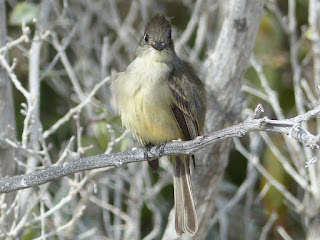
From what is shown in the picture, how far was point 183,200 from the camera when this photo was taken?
3.88 m

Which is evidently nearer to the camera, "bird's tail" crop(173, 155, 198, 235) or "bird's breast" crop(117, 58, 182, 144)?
"bird's breast" crop(117, 58, 182, 144)

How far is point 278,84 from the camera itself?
549cm

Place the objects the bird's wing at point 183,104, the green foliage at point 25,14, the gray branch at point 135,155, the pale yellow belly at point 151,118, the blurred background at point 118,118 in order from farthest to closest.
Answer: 1. the blurred background at point 118,118
2. the green foliage at point 25,14
3. the bird's wing at point 183,104
4. the pale yellow belly at point 151,118
5. the gray branch at point 135,155

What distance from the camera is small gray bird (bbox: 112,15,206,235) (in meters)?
3.62

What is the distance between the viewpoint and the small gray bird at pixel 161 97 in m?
3.62

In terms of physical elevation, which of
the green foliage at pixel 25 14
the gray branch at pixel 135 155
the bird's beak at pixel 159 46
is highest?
the green foliage at pixel 25 14

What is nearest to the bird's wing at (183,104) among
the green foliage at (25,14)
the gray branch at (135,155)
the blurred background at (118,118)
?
the gray branch at (135,155)

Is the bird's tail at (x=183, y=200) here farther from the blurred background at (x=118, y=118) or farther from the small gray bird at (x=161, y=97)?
the blurred background at (x=118, y=118)

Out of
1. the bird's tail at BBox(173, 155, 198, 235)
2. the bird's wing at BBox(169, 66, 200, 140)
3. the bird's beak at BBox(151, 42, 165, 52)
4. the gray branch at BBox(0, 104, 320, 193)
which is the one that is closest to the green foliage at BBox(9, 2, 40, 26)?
the bird's beak at BBox(151, 42, 165, 52)

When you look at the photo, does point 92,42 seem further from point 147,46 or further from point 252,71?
point 147,46

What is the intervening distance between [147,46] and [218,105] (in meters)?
0.57

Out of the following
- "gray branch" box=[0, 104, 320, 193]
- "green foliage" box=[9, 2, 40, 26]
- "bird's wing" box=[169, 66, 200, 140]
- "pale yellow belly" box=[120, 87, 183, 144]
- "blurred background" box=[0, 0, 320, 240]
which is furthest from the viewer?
"blurred background" box=[0, 0, 320, 240]

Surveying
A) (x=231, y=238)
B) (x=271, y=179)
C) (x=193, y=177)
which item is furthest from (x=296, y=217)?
(x=193, y=177)

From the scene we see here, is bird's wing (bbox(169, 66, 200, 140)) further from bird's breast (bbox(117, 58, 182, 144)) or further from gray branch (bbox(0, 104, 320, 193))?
gray branch (bbox(0, 104, 320, 193))
